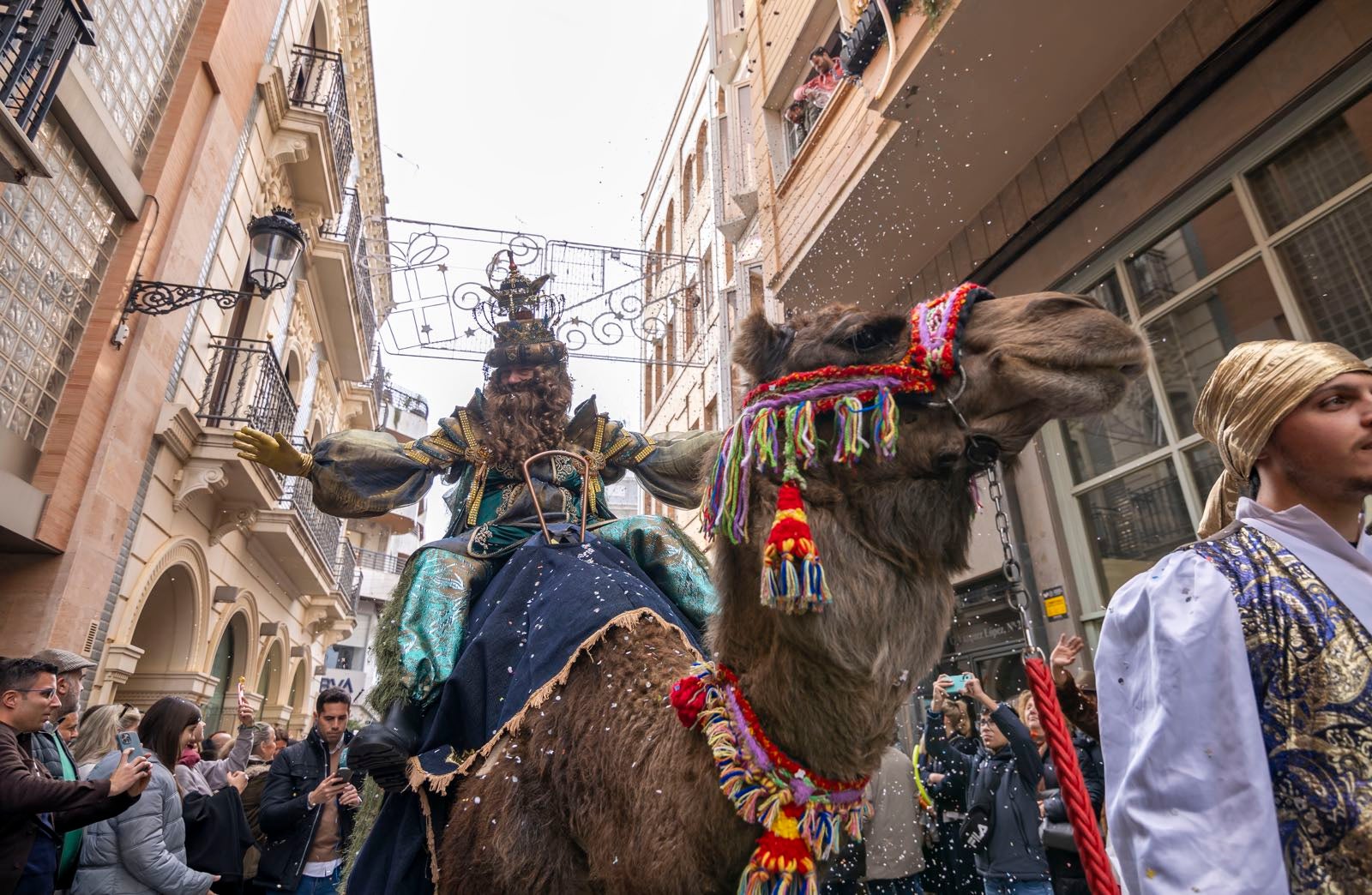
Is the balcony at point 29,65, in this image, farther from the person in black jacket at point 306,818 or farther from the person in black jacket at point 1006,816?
the person in black jacket at point 1006,816

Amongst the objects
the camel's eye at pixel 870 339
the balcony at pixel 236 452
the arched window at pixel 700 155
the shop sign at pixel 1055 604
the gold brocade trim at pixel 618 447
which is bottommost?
the camel's eye at pixel 870 339

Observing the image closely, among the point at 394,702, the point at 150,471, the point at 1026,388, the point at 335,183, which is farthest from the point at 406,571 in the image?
the point at 335,183

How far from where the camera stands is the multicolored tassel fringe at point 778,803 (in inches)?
69.8

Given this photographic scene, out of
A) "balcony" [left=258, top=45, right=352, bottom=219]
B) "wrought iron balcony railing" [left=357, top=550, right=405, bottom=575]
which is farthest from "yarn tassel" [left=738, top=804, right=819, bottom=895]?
"wrought iron balcony railing" [left=357, top=550, right=405, bottom=575]

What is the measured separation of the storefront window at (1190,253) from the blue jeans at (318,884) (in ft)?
20.3

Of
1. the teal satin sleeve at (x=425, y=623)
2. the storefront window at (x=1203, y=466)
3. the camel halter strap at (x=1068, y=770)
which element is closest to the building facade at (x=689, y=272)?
the storefront window at (x=1203, y=466)

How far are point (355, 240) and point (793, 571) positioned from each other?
16065 millimetres

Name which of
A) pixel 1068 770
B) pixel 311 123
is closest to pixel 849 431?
pixel 1068 770

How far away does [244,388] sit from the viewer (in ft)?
37.2

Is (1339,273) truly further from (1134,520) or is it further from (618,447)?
(618,447)

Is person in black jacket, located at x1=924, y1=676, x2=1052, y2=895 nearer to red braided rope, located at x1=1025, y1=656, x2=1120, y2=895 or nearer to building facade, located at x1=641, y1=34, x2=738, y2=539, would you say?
red braided rope, located at x1=1025, y1=656, x2=1120, y2=895

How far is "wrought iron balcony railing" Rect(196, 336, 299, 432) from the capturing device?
10.8 metres

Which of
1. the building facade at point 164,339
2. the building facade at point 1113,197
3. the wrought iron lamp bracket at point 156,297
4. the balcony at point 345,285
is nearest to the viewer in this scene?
the building facade at point 1113,197

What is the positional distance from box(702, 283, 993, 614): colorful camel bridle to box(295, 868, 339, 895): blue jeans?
13.7ft
